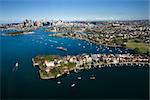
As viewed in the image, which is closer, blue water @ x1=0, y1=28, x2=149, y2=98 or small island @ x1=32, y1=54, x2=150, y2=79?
blue water @ x1=0, y1=28, x2=149, y2=98

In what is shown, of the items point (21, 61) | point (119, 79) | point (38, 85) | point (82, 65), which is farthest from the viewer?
point (21, 61)

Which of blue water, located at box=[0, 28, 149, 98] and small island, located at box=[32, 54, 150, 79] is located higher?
small island, located at box=[32, 54, 150, 79]

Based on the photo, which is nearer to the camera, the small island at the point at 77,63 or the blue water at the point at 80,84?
the blue water at the point at 80,84

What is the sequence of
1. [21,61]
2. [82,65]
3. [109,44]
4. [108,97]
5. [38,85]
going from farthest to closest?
[109,44], [21,61], [82,65], [38,85], [108,97]

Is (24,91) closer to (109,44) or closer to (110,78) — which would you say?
(110,78)

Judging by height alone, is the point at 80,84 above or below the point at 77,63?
below

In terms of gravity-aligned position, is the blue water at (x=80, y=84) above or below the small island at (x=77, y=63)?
below

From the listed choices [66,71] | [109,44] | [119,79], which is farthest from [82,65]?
[109,44]

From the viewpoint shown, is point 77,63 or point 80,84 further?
point 77,63
